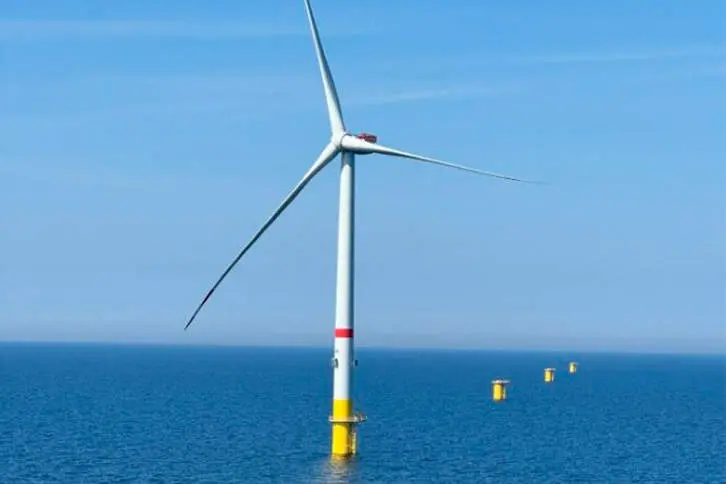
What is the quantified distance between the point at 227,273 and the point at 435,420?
251ft

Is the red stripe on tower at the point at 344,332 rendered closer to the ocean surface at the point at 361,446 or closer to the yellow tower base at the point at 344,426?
the yellow tower base at the point at 344,426

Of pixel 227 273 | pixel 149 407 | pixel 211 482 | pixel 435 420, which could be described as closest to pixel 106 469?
pixel 211 482

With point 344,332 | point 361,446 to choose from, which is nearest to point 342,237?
point 344,332

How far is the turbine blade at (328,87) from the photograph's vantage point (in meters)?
110

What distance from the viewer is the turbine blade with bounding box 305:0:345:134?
110 metres

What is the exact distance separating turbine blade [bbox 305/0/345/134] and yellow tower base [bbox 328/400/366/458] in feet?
83.5

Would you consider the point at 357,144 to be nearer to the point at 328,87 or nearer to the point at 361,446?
the point at 328,87

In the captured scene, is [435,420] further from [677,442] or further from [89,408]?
[89,408]

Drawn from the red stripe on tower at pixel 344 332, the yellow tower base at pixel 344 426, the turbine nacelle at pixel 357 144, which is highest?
the turbine nacelle at pixel 357 144

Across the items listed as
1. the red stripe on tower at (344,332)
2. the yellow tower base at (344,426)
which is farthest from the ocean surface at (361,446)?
the red stripe on tower at (344,332)

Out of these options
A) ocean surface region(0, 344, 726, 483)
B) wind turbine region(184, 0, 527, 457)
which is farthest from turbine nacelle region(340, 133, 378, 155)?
ocean surface region(0, 344, 726, 483)

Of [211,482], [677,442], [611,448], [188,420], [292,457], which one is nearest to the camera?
[211,482]

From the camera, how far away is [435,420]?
17462cm

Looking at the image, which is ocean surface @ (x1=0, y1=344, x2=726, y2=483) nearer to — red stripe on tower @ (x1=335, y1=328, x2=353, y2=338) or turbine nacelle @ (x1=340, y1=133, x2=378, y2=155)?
red stripe on tower @ (x1=335, y1=328, x2=353, y2=338)
